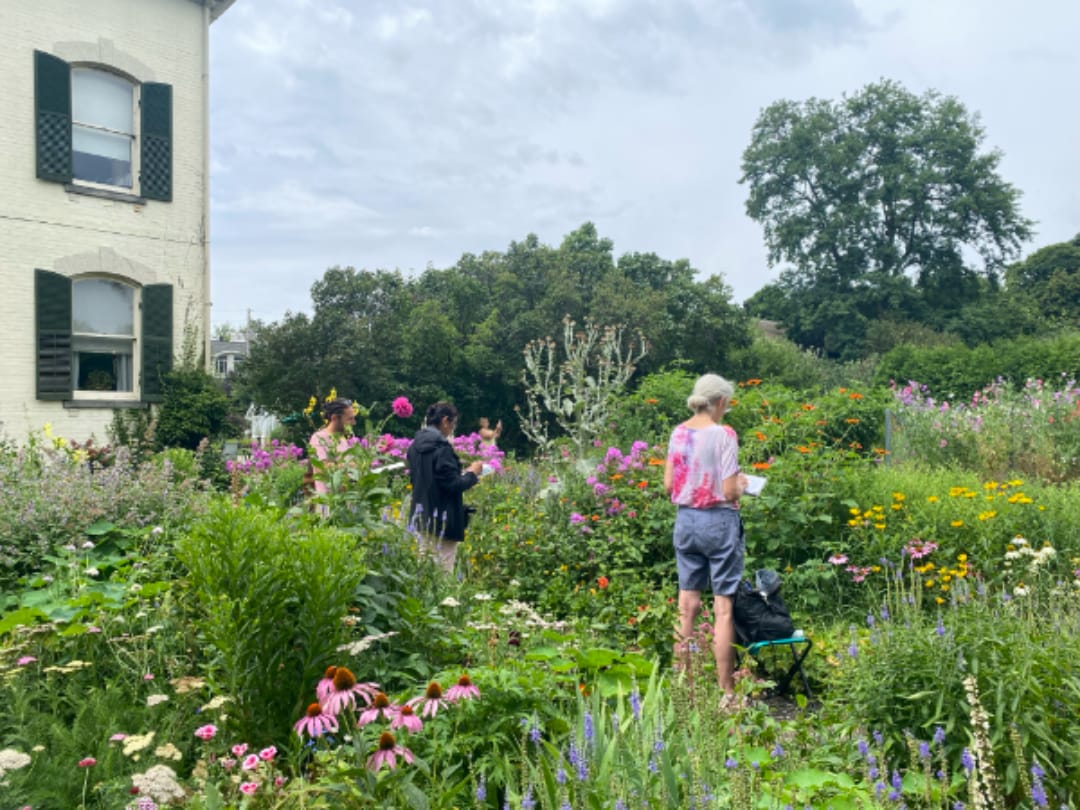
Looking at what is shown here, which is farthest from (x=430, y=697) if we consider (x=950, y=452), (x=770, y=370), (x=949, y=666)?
(x=770, y=370)

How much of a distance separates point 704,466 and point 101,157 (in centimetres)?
1228

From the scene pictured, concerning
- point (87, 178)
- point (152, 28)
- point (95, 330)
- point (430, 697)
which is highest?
point (152, 28)

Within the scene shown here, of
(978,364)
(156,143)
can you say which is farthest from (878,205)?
(156,143)

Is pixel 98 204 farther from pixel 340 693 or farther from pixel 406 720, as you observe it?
pixel 406 720

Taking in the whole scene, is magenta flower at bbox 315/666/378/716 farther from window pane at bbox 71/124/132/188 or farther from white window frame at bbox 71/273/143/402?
window pane at bbox 71/124/132/188

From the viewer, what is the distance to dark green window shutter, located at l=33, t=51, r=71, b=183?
1194cm

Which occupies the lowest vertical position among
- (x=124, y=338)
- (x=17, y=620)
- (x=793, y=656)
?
(x=793, y=656)

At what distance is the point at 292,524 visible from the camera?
12.0 feet

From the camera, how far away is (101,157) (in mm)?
12867

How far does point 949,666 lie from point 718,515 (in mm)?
1396

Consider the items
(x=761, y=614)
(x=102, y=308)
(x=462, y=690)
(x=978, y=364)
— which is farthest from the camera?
(x=978, y=364)

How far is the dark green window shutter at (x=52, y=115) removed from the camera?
39.2ft

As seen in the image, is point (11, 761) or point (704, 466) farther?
point (704, 466)

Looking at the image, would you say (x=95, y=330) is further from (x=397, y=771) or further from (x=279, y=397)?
(x=397, y=771)
